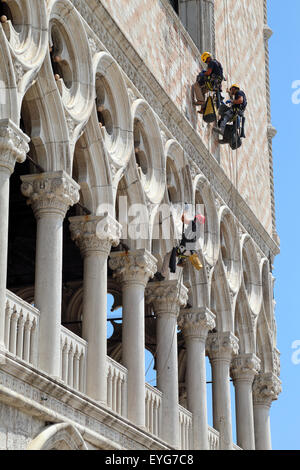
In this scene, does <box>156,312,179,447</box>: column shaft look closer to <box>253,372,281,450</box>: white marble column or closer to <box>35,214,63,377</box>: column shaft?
<box>35,214,63,377</box>: column shaft

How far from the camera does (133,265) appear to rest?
59.6ft

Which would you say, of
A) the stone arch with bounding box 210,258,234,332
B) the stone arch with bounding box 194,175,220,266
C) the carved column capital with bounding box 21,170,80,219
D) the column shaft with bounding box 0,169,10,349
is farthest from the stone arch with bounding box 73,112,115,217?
the stone arch with bounding box 210,258,234,332

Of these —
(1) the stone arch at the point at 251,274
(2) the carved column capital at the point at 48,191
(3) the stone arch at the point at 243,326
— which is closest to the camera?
(2) the carved column capital at the point at 48,191

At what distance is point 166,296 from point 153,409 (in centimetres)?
192

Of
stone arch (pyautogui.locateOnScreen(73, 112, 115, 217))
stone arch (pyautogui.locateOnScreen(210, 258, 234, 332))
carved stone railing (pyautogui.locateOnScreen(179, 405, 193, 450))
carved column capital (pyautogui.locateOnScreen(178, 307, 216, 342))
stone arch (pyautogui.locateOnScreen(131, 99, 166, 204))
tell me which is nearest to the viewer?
stone arch (pyautogui.locateOnScreen(73, 112, 115, 217))

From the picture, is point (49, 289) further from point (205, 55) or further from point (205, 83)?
point (205, 55)

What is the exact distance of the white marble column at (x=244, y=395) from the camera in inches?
903

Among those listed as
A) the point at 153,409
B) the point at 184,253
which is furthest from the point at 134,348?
the point at 184,253

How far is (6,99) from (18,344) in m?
2.80

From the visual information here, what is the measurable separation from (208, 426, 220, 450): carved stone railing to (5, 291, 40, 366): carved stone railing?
21.2 feet

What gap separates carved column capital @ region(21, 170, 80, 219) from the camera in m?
15.7

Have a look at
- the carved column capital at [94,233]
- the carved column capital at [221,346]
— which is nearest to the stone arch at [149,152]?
the carved column capital at [94,233]

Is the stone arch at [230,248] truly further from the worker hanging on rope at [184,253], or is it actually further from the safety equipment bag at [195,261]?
the safety equipment bag at [195,261]

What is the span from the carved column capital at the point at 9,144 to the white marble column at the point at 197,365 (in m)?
6.89
